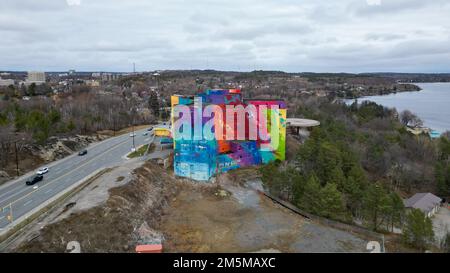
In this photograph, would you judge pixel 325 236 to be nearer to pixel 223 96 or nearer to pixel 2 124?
pixel 223 96

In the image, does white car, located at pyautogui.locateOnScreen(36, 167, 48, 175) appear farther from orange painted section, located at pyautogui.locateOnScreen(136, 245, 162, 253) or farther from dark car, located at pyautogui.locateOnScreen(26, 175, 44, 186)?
orange painted section, located at pyautogui.locateOnScreen(136, 245, 162, 253)

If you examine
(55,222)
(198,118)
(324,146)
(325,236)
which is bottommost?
(325,236)

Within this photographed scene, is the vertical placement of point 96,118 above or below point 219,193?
above

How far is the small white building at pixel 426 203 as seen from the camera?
29125 mm

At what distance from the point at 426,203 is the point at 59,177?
33450 mm

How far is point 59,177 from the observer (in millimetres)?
30656

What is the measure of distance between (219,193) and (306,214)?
27.8 ft

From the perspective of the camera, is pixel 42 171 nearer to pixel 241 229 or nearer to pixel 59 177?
pixel 59 177

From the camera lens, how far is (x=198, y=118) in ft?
117

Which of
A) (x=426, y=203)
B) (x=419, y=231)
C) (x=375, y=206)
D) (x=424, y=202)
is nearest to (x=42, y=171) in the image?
(x=375, y=206)

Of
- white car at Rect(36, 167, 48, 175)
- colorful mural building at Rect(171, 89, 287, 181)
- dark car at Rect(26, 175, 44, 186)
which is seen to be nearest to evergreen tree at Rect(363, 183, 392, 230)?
colorful mural building at Rect(171, 89, 287, 181)

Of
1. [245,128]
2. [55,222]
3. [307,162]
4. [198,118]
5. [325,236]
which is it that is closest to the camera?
[55,222]

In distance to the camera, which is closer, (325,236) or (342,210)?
(325,236)

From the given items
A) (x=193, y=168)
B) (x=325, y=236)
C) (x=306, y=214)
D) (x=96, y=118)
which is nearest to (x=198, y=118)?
(x=193, y=168)
